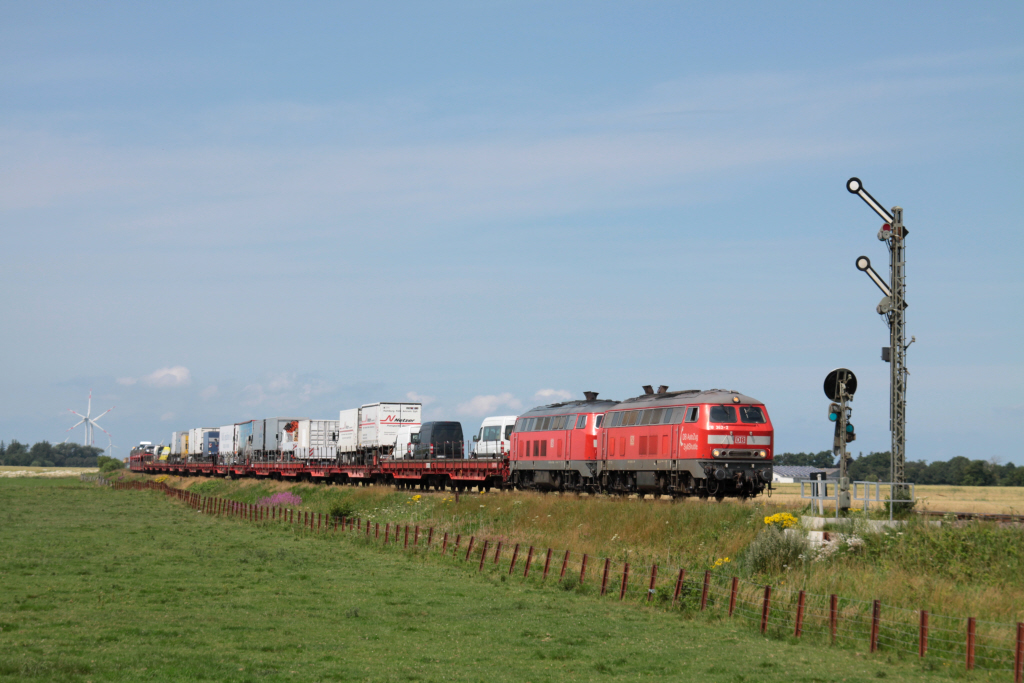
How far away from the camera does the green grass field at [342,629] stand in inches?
690

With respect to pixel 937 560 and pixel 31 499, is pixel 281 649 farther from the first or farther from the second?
pixel 31 499

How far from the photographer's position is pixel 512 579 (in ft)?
97.9

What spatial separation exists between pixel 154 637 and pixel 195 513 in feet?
146

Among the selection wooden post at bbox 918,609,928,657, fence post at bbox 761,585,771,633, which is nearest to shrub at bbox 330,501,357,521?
fence post at bbox 761,585,771,633

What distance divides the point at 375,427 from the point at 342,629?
49.6 m

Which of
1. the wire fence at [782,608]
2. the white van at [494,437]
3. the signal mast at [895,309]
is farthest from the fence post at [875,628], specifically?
the white van at [494,437]

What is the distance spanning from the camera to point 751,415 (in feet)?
122

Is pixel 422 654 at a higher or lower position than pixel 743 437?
lower

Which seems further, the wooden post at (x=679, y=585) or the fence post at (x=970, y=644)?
the wooden post at (x=679, y=585)

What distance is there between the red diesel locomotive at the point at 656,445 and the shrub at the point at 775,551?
9329 millimetres

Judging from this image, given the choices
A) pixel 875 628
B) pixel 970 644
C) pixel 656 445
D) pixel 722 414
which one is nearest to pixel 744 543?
pixel 722 414

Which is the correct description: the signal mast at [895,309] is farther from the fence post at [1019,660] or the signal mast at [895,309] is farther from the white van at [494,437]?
the white van at [494,437]

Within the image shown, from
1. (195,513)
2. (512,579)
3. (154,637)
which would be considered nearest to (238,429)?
(195,513)

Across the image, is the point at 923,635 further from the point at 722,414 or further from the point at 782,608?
the point at 722,414
